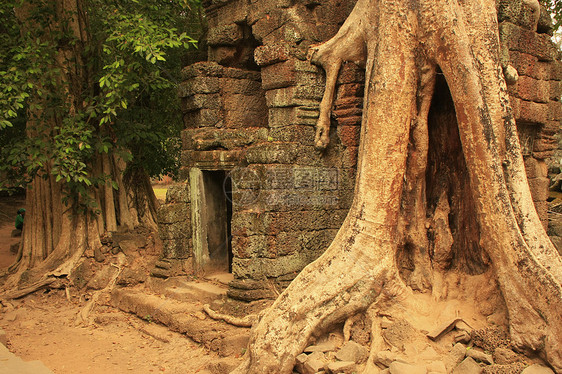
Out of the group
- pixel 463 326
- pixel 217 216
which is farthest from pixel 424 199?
pixel 217 216

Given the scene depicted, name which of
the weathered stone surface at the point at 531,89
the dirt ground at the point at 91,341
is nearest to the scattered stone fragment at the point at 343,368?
the dirt ground at the point at 91,341

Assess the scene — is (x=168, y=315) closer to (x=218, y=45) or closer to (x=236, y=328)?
(x=236, y=328)

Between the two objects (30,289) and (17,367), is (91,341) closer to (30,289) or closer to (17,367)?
(30,289)

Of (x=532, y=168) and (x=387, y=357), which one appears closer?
(x=387, y=357)

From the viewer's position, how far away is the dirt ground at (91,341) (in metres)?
5.36

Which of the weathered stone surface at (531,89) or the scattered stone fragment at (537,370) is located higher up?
the weathered stone surface at (531,89)

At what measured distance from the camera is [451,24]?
4.27 m

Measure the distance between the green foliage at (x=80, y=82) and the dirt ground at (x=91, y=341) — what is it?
5.06ft

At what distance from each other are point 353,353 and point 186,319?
2.39 m

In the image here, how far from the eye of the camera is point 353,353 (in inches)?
165

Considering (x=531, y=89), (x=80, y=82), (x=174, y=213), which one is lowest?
(x=174, y=213)

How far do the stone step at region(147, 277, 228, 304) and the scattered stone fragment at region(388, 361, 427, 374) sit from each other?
269cm

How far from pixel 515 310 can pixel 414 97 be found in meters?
1.83

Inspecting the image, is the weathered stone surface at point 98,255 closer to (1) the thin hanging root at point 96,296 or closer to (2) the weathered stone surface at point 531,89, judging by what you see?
(1) the thin hanging root at point 96,296
